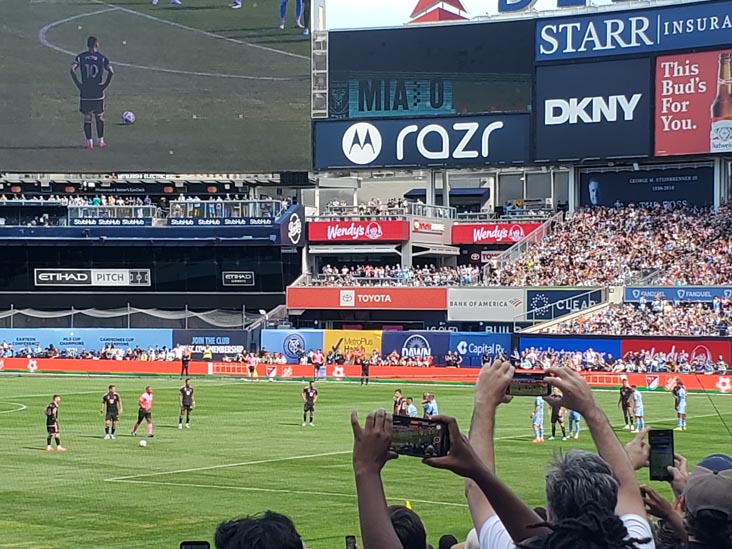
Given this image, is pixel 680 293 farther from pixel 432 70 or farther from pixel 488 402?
pixel 488 402

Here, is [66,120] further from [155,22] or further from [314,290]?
[314,290]

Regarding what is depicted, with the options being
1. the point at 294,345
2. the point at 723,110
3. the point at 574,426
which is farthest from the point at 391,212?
the point at 574,426

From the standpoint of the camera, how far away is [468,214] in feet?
258

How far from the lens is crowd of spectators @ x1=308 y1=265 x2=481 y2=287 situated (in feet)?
234

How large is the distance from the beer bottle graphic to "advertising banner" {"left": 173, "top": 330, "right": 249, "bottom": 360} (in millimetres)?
26513

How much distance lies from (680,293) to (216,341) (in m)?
25.3

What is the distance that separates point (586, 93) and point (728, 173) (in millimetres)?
8543

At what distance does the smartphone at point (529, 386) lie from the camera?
19.9 feet

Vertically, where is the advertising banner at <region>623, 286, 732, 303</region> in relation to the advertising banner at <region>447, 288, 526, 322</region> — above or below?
above

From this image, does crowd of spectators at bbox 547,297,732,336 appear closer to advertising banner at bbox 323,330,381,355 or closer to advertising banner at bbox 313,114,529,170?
advertising banner at bbox 323,330,381,355

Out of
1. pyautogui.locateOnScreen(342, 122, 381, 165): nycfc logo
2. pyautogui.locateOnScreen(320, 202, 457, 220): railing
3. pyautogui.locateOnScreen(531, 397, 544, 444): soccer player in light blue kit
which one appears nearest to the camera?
pyautogui.locateOnScreen(531, 397, 544, 444): soccer player in light blue kit

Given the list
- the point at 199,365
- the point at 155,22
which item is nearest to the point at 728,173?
the point at 199,365

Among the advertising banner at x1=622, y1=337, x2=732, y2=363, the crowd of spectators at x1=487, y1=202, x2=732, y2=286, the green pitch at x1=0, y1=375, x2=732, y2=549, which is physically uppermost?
the crowd of spectators at x1=487, y1=202, x2=732, y2=286

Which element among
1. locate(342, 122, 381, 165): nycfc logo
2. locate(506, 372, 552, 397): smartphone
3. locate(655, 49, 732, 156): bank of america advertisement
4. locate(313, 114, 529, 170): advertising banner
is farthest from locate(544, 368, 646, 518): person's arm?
locate(342, 122, 381, 165): nycfc logo
